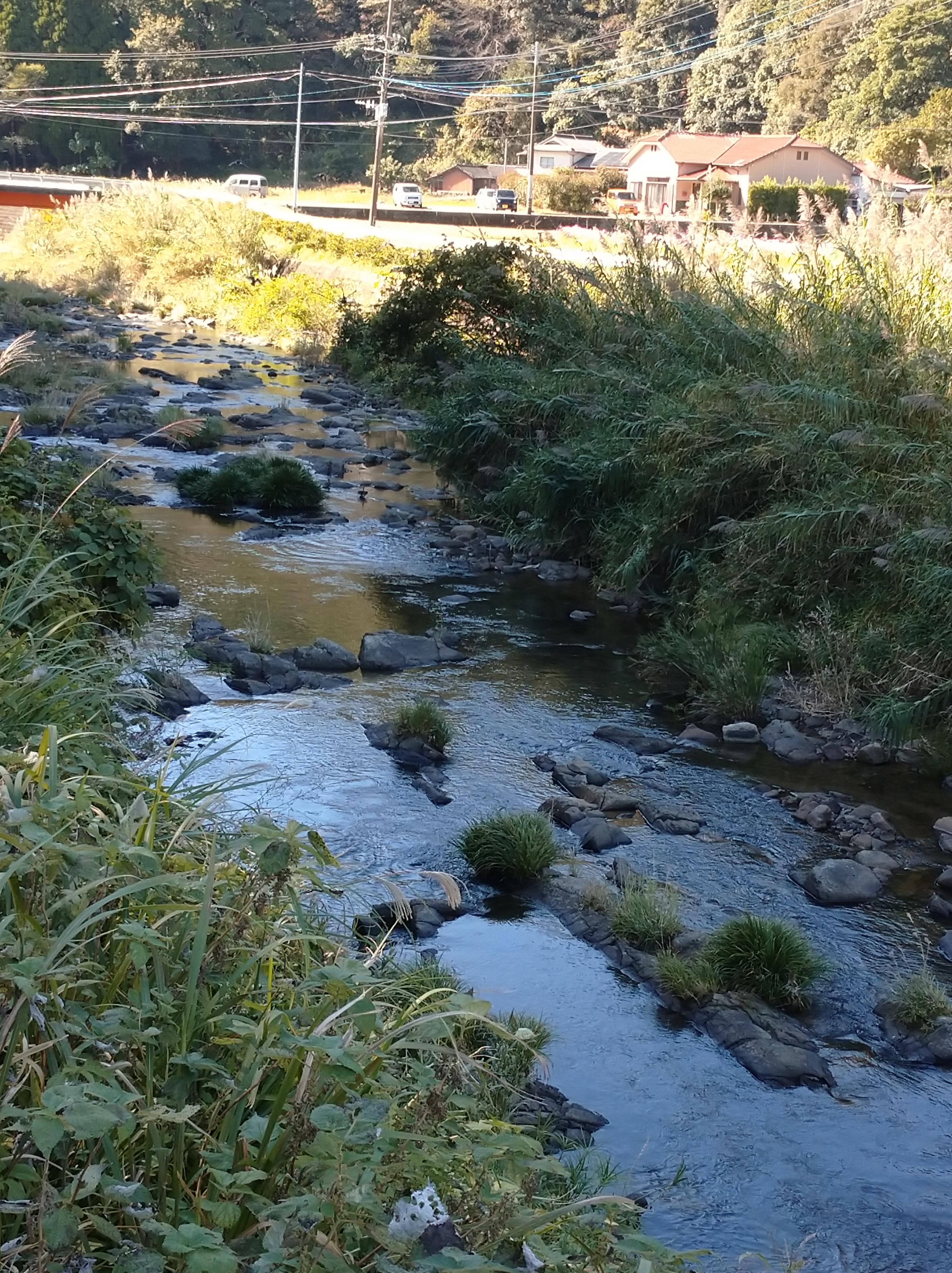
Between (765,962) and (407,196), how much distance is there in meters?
52.2

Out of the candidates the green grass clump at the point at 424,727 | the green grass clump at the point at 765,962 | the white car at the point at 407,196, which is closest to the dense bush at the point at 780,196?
the white car at the point at 407,196

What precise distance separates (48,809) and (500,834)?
3.30 meters

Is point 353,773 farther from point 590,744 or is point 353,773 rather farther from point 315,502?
point 315,502

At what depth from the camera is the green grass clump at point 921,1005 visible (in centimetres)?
471

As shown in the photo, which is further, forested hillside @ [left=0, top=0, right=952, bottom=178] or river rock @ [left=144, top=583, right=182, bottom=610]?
forested hillside @ [left=0, top=0, right=952, bottom=178]

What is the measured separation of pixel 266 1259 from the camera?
6.49 ft

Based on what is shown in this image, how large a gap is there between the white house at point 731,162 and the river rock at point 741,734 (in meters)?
39.0

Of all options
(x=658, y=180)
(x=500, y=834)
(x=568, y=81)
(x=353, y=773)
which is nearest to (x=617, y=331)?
(x=353, y=773)

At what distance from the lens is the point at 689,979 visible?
483 centimetres

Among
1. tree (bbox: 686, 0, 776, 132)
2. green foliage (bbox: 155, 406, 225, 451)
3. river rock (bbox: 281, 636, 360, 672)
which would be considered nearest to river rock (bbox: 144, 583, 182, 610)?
river rock (bbox: 281, 636, 360, 672)

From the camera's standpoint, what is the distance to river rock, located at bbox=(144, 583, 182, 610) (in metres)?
9.23

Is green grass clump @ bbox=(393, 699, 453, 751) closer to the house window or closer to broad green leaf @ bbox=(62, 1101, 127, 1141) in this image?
broad green leaf @ bbox=(62, 1101, 127, 1141)

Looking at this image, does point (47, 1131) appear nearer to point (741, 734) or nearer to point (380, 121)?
point (741, 734)

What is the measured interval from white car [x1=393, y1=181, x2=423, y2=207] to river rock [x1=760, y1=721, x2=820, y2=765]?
45669 mm
